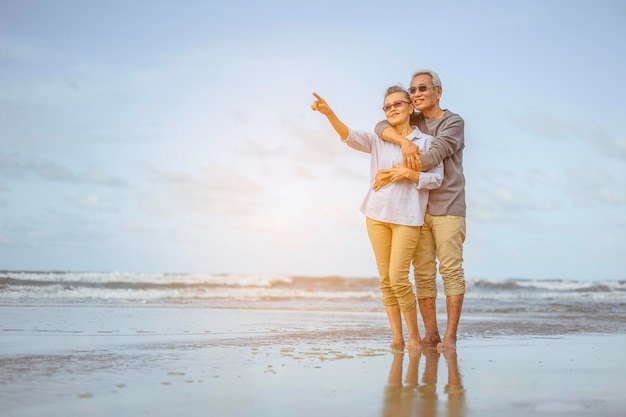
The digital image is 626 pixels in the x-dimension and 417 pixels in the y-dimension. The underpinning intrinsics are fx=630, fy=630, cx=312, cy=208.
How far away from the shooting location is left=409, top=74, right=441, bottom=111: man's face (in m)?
4.53

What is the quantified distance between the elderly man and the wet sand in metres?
0.38

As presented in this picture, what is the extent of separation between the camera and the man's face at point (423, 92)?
453 centimetres

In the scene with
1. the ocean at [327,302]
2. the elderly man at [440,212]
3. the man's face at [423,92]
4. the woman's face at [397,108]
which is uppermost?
the man's face at [423,92]

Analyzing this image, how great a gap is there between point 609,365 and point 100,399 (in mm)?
2991

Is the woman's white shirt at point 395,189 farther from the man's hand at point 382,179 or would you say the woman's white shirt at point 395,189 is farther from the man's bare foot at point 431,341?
the man's bare foot at point 431,341

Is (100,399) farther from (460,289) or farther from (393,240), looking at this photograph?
(460,289)

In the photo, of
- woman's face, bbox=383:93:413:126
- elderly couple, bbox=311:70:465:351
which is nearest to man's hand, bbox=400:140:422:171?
elderly couple, bbox=311:70:465:351

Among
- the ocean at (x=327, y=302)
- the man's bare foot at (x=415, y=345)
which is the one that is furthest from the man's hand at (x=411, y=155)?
the ocean at (x=327, y=302)

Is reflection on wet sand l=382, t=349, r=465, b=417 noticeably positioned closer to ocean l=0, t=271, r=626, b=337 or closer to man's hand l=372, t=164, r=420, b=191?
man's hand l=372, t=164, r=420, b=191

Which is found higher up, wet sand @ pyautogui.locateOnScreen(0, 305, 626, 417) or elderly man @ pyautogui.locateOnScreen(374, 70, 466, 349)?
elderly man @ pyautogui.locateOnScreen(374, 70, 466, 349)

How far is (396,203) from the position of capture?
4.34 meters

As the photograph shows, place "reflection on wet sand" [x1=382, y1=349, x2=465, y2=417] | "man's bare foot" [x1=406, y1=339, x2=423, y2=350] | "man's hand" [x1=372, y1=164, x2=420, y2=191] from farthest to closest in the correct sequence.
Answer: "man's bare foot" [x1=406, y1=339, x2=423, y2=350] < "man's hand" [x1=372, y1=164, x2=420, y2=191] < "reflection on wet sand" [x1=382, y1=349, x2=465, y2=417]

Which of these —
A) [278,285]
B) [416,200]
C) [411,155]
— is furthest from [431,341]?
[278,285]

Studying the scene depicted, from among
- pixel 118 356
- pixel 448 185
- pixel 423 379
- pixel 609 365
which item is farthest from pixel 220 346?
pixel 609 365
